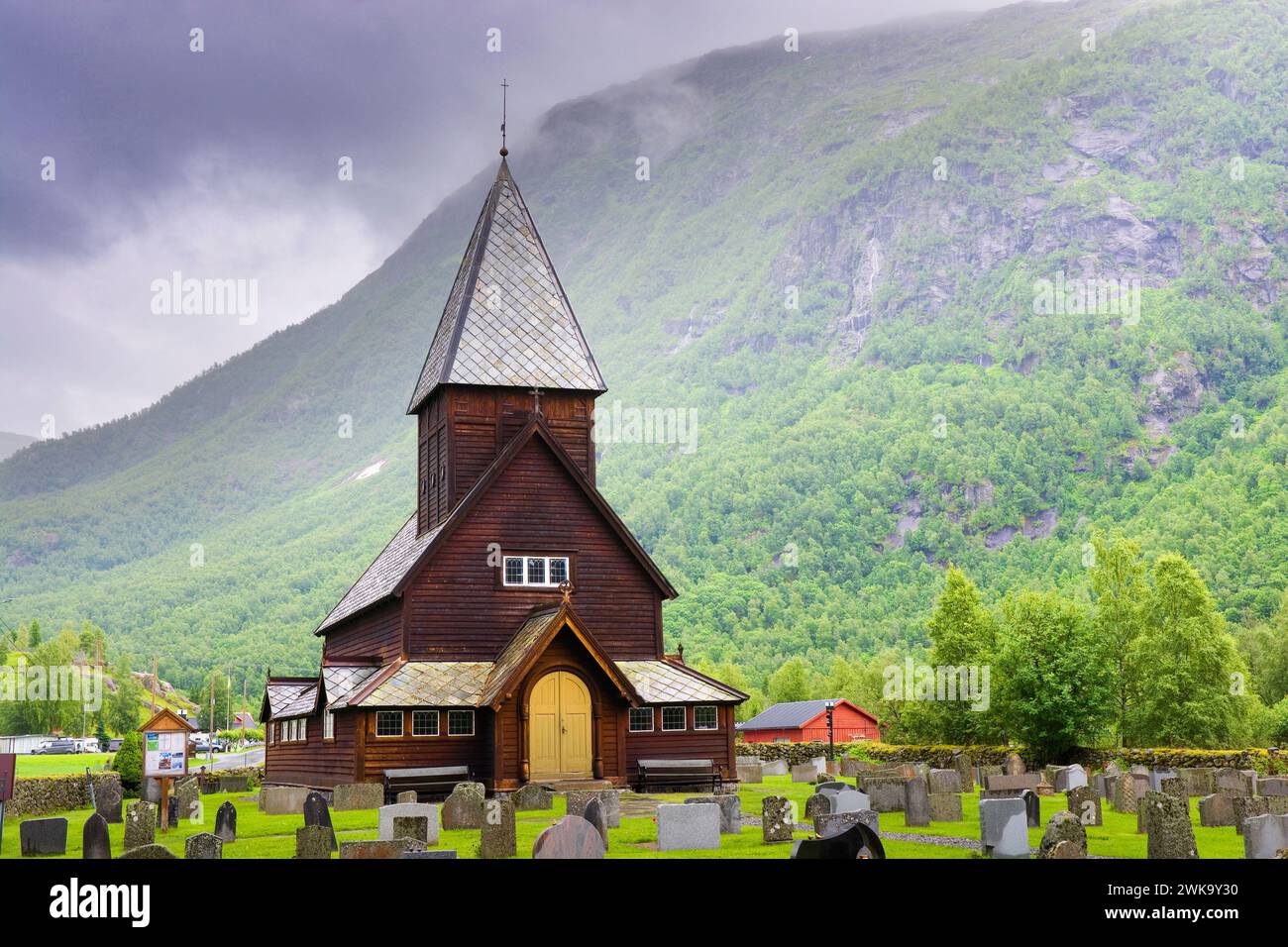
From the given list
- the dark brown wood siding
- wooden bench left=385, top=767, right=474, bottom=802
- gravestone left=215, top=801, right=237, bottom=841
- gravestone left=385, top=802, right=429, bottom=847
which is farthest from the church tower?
gravestone left=385, top=802, right=429, bottom=847

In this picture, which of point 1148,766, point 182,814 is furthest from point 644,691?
point 1148,766

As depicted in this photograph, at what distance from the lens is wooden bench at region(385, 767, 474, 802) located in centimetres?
3241

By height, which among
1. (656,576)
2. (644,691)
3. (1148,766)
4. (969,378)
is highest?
(969,378)

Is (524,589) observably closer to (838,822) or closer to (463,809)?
(463,809)

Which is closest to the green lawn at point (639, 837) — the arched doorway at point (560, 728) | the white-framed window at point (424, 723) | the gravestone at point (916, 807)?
the gravestone at point (916, 807)

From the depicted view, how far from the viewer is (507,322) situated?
40.2 m

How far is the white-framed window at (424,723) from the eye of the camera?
110ft

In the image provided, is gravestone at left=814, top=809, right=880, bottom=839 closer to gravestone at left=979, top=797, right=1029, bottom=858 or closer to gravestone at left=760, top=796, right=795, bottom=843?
gravestone at left=979, top=797, right=1029, bottom=858

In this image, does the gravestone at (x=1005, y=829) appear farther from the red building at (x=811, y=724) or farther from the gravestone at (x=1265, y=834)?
the red building at (x=811, y=724)

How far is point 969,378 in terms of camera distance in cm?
19925

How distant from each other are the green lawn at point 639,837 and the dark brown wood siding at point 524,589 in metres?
6.42

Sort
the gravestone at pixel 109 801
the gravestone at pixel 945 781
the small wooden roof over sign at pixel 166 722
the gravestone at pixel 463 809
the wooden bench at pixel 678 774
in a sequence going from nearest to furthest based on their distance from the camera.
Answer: the gravestone at pixel 463 809, the small wooden roof over sign at pixel 166 722, the gravestone at pixel 109 801, the gravestone at pixel 945 781, the wooden bench at pixel 678 774

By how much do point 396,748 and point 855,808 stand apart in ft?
49.2
